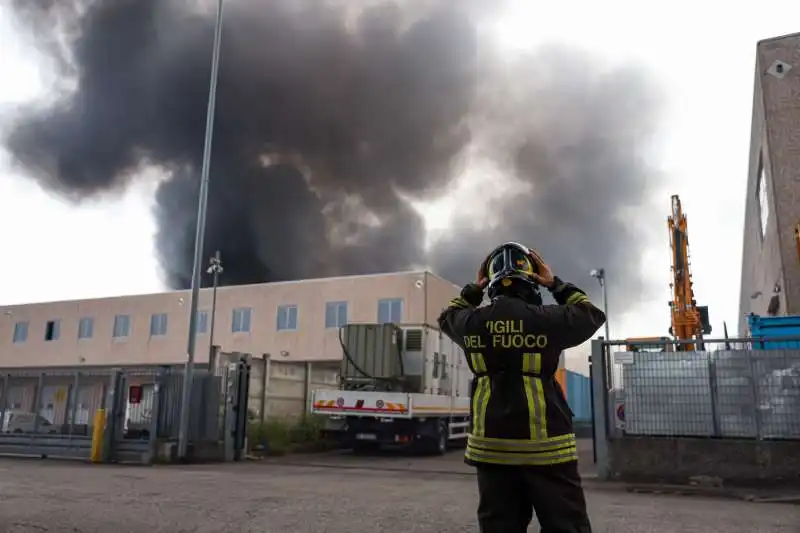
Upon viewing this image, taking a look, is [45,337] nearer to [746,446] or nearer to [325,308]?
[325,308]

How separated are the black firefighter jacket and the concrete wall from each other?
7.42m

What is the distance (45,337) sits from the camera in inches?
1688

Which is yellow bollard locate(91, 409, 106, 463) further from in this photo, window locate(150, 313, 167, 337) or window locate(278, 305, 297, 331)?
window locate(150, 313, 167, 337)

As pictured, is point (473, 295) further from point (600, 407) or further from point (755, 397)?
point (755, 397)

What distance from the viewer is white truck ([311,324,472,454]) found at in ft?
49.4

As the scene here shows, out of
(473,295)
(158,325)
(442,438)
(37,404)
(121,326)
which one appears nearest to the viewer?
(473,295)

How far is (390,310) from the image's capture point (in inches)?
1244

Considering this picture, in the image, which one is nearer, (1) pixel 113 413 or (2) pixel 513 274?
(2) pixel 513 274

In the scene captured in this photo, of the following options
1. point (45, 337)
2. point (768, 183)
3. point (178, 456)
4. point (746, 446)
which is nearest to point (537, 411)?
point (746, 446)

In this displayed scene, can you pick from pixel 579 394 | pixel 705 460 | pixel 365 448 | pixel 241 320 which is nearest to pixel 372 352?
pixel 365 448

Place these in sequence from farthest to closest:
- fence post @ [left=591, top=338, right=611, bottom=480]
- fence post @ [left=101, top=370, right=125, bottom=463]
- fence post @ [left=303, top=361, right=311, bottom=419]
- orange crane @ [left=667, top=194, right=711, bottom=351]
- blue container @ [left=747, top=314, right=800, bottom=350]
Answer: orange crane @ [left=667, top=194, right=711, bottom=351]
fence post @ [left=303, top=361, right=311, bottom=419]
fence post @ [left=101, top=370, right=125, bottom=463]
blue container @ [left=747, top=314, right=800, bottom=350]
fence post @ [left=591, top=338, right=611, bottom=480]

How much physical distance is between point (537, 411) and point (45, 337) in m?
47.0

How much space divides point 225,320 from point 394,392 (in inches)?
892

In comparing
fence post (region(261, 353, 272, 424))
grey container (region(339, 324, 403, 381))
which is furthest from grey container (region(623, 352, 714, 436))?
fence post (region(261, 353, 272, 424))
